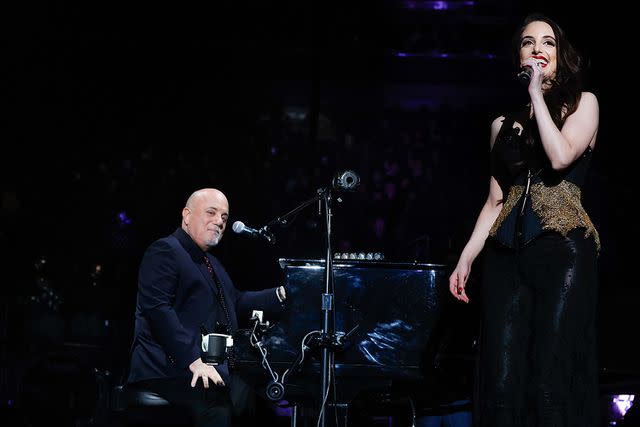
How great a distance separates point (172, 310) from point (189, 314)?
0.14 m

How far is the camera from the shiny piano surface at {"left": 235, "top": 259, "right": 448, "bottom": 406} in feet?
10.5

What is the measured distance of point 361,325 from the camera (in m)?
3.20

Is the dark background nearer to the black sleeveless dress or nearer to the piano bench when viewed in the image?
the piano bench

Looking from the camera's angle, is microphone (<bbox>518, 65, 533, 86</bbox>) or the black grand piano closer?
microphone (<bbox>518, 65, 533, 86</bbox>)

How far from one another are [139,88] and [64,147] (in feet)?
3.58

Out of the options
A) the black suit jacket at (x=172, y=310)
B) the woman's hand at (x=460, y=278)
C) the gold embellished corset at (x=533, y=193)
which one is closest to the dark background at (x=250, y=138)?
the black suit jacket at (x=172, y=310)

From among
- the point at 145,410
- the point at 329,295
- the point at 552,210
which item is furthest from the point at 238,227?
the point at 552,210

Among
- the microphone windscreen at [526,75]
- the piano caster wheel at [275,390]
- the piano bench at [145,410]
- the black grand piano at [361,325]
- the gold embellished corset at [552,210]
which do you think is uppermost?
the microphone windscreen at [526,75]

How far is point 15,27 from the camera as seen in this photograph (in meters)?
6.78

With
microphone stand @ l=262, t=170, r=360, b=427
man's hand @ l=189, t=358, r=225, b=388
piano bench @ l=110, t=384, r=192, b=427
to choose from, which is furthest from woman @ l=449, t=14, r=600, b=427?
piano bench @ l=110, t=384, r=192, b=427

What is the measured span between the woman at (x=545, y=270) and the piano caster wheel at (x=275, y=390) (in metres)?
1.07

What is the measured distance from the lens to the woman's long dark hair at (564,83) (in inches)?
89.9

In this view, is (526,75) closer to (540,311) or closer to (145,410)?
(540,311)

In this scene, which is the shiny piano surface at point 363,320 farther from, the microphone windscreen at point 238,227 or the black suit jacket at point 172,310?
the black suit jacket at point 172,310
